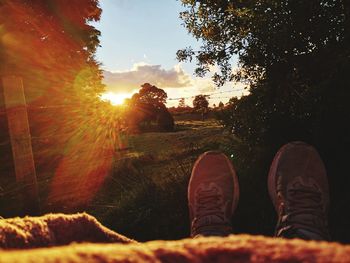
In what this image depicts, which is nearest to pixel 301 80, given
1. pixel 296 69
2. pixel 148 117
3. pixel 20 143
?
pixel 296 69

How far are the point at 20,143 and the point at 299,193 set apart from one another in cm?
355

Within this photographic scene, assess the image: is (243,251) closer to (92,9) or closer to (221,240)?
(221,240)

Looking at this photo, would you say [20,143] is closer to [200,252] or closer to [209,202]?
[209,202]

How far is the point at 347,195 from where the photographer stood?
10.4 ft

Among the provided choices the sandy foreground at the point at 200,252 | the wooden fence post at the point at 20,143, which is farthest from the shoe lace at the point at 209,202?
the wooden fence post at the point at 20,143

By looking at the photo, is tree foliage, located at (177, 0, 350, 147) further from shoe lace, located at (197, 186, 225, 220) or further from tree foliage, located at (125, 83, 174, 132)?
tree foliage, located at (125, 83, 174, 132)

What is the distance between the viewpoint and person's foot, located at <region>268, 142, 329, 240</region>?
2.16 m

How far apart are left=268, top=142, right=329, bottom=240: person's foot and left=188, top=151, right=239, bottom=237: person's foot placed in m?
0.37

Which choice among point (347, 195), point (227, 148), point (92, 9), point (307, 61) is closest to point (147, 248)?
point (347, 195)

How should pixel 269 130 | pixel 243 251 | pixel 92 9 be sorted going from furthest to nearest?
pixel 92 9 → pixel 269 130 → pixel 243 251

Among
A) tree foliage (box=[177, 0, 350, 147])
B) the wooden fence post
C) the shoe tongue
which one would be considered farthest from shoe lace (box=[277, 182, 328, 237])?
the wooden fence post

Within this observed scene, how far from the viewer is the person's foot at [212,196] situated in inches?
96.9

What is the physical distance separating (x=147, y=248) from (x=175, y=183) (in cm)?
303

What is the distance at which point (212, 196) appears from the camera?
291cm
